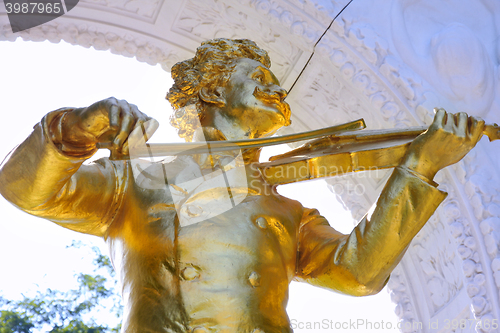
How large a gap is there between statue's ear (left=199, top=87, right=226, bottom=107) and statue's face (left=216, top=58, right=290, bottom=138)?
13 mm

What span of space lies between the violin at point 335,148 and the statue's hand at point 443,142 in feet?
0.11

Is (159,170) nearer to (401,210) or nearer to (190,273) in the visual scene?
(190,273)

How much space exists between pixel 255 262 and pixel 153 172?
407 mm

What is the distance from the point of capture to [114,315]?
5203 mm

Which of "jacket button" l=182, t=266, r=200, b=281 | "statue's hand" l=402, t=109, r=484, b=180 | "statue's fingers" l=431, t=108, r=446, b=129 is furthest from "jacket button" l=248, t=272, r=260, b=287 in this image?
"statue's fingers" l=431, t=108, r=446, b=129

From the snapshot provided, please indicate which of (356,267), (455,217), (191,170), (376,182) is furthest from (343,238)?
(376,182)

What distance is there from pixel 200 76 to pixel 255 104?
0.86ft

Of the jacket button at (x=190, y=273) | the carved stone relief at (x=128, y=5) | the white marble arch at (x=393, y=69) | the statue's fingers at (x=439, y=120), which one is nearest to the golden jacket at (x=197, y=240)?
the jacket button at (x=190, y=273)

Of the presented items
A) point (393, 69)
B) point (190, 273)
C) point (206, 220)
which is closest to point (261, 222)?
point (206, 220)

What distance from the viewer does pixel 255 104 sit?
1.98m

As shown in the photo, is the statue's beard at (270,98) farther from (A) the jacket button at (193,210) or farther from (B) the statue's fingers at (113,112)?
(B) the statue's fingers at (113,112)

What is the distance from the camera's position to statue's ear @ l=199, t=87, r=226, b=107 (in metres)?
2.05

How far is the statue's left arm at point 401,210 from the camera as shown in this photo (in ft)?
5.14

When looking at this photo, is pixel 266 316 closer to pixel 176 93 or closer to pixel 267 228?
pixel 267 228
